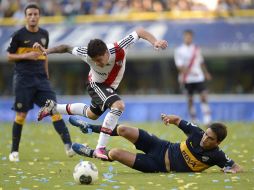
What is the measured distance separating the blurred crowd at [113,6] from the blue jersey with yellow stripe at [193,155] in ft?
59.9

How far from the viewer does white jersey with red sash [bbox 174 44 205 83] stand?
923 inches

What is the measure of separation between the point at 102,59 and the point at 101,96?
0.83 metres

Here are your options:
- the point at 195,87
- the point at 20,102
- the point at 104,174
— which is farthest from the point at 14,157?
the point at 195,87

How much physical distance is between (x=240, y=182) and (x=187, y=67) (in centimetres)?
1344

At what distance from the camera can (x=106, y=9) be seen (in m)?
30.2

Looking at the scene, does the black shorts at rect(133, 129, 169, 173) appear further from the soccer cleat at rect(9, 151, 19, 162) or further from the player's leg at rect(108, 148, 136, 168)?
the soccer cleat at rect(9, 151, 19, 162)

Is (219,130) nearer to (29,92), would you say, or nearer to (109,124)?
(109,124)

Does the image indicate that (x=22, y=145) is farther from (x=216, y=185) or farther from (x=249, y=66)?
(x=249, y=66)

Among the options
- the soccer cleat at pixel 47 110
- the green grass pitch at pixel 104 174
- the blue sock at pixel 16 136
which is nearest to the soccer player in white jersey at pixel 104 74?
the soccer cleat at pixel 47 110

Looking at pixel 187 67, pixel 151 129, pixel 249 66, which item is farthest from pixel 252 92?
pixel 151 129

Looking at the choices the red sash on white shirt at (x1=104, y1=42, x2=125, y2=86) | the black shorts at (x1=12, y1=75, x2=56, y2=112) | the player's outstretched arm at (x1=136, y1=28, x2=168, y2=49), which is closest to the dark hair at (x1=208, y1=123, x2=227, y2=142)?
the player's outstretched arm at (x1=136, y1=28, x2=168, y2=49)

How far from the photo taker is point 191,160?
11.5 metres

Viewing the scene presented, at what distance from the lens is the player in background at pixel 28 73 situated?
14.0 m

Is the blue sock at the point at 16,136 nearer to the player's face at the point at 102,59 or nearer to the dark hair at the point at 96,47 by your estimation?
the player's face at the point at 102,59
